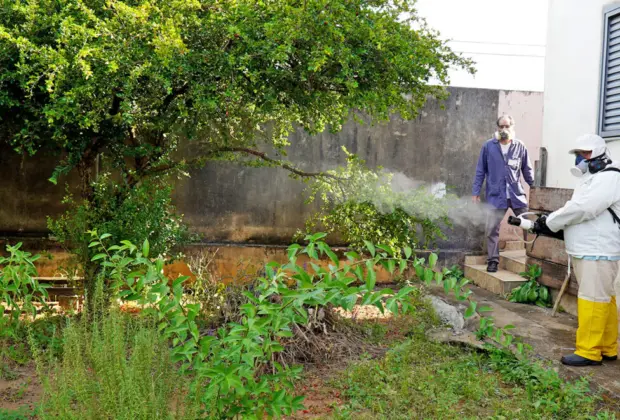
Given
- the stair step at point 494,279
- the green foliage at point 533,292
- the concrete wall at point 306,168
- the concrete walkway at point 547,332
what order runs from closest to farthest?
the concrete walkway at point 547,332 → the green foliage at point 533,292 → the stair step at point 494,279 → the concrete wall at point 306,168

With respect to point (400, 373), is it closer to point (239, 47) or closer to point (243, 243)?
point (239, 47)

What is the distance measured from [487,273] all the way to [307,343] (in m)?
3.90

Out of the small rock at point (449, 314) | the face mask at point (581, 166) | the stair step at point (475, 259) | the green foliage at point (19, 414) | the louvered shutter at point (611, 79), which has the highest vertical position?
the louvered shutter at point (611, 79)

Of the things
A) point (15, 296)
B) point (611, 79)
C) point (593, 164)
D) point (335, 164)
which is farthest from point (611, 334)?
point (15, 296)

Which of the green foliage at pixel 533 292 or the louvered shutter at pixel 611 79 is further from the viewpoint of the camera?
the green foliage at pixel 533 292

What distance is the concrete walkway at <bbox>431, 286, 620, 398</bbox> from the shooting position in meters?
4.88

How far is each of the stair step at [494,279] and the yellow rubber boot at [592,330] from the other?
2.74 meters

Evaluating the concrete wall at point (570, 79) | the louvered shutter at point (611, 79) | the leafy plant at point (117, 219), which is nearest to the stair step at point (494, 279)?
the concrete wall at point (570, 79)

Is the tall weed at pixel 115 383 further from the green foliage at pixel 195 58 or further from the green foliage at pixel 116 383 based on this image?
the green foliage at pixel 195 58

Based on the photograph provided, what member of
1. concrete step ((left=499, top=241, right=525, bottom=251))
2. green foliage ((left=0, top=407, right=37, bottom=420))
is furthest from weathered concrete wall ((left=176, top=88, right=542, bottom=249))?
green foliage ((left=0, top=407, right=37, bottom=420))

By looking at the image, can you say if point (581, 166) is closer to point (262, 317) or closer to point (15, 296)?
point (262, 317)

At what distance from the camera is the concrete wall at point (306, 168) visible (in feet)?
26.7

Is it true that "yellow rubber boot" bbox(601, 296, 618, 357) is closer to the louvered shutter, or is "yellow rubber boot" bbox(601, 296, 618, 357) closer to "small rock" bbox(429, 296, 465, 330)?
"small rock" bbox(429, 296, 465, 330)

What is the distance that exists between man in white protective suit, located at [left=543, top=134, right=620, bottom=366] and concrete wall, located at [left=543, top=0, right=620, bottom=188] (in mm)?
1161
